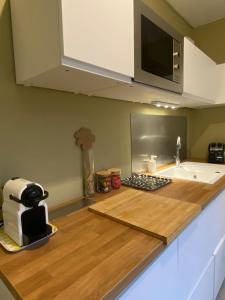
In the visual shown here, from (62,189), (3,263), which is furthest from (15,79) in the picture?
(3,263)

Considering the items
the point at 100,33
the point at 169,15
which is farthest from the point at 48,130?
the point at 169,15

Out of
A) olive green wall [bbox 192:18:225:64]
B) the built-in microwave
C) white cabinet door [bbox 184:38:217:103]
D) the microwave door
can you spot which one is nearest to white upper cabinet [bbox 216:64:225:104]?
white cabinet door [bbox 184:38:217:103]

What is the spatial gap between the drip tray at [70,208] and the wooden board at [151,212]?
88 mm

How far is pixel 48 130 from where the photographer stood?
1062mm

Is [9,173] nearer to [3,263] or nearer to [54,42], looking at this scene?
[3,263]

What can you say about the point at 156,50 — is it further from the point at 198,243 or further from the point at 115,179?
the point at 198,243

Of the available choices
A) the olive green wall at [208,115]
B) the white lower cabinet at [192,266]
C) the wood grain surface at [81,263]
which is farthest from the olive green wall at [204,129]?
the wood grain surface at [81,263]

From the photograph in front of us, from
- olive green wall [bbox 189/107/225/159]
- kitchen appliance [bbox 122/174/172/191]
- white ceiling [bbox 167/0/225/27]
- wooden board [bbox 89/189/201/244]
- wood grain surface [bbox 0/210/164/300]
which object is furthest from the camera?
olive green wall [bbox 189/107/225/159]

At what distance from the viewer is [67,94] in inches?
45.0

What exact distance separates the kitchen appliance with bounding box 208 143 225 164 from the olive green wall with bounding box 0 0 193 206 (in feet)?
4.24

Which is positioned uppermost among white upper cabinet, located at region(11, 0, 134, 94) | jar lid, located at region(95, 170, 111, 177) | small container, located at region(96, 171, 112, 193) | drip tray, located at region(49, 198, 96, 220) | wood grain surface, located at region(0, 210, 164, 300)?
white upper cabinet, located at region(11, 0, 134, 94)

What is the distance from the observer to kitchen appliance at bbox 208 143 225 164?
85.7 inches

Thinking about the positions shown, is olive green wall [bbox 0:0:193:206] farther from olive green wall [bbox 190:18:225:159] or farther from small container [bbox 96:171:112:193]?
olive green wall [bbox 190:18:225:159]

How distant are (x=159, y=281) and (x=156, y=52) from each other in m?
1.14
